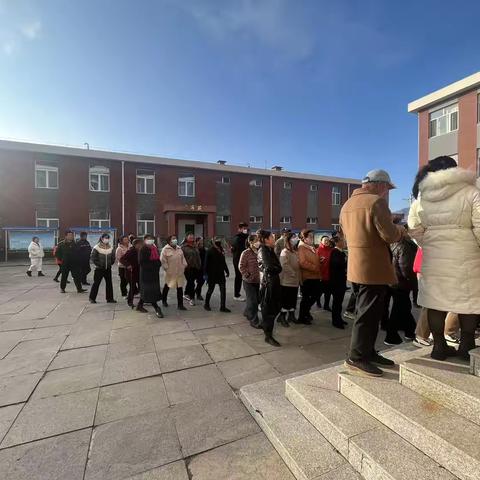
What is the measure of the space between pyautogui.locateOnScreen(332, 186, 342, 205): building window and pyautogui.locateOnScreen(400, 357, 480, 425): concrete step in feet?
95.5

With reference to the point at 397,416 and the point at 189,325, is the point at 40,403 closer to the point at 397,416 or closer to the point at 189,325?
the point at 189,325

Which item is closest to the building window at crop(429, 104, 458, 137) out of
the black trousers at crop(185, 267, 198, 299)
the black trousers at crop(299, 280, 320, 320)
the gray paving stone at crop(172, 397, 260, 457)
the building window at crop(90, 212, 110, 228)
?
the black trousers at crop(299, 280, 320, 320)

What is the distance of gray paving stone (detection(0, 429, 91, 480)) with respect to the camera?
77.2 inches

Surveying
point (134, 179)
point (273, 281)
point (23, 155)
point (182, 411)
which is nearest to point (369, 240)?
point (273, 281)

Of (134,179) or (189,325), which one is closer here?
(189,325)

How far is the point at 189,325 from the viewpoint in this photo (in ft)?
17.3

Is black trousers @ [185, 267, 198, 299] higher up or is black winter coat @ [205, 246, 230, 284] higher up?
black winter coat @ [205, 246, 230, 284]

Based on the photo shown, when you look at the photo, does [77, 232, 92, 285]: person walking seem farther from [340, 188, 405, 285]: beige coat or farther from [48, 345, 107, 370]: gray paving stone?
[340, 188, 405, 285]: beige coat

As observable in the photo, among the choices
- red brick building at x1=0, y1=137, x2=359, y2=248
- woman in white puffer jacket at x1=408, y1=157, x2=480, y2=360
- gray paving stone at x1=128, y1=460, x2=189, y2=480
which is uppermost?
red brick building at x1=0, y1=137, x2=359, y2=248

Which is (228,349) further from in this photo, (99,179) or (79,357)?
(99,179)

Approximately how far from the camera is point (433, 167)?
259 cm

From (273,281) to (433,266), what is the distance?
2.22 metres

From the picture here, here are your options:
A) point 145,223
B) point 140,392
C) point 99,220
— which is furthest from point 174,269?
point 99,220

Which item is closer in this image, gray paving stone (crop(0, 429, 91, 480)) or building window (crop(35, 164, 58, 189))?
gray paving stone (crop(0, 429, 91, 480))
